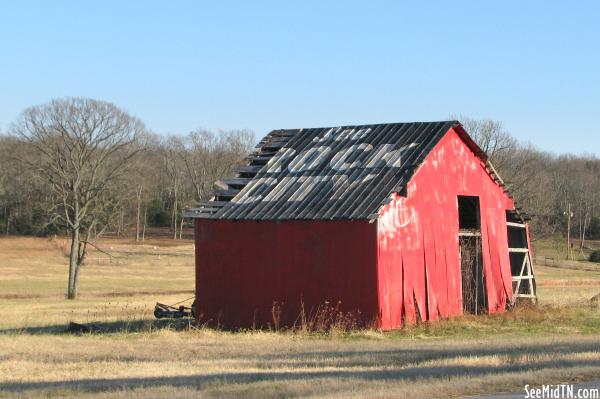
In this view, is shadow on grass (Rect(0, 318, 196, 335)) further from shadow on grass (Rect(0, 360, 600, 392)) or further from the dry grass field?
shadow on grass (Rect(0, 360, 600, 392))

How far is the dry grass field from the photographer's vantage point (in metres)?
12.0

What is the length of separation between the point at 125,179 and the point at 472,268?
35.6 metres

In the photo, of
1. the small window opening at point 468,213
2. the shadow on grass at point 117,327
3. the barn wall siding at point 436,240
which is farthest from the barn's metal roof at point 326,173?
the shadow on grass at point 117,327

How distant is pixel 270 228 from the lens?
24938 mm

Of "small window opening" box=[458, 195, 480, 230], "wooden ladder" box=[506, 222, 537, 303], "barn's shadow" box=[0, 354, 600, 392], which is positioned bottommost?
"barn's shadow" box=[0, 354, 600, 392]

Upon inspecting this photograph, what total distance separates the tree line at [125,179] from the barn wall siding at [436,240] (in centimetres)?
748

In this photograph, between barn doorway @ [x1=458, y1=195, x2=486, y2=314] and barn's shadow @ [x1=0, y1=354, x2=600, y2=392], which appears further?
barn doorway @ [x1=458, y1=195, x2=486, y2=314]

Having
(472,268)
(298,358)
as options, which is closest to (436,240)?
(472,268)

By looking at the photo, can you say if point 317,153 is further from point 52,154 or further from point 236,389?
point 52,154

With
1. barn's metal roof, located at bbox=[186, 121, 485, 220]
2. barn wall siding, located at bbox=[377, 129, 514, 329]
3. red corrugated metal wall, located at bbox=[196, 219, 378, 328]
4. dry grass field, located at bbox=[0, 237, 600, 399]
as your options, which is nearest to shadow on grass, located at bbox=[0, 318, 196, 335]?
dry grass field, located at bbox=[0, 237, 600, 399]

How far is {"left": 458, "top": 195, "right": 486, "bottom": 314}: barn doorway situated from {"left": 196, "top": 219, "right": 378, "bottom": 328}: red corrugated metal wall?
479 centimetres

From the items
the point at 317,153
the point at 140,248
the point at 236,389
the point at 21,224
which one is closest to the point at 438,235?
the point at 317,153

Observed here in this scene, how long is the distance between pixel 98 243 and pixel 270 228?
61.4 metres

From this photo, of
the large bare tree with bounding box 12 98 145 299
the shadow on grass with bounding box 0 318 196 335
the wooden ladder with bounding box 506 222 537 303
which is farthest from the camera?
the large bare tree with bounding box 12 98 145 299
